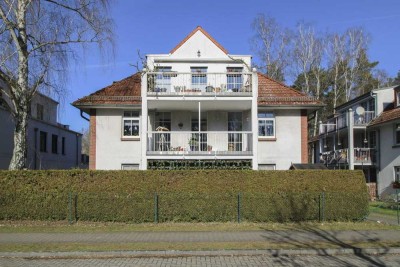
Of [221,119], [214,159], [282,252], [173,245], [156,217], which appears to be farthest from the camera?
[221,119]

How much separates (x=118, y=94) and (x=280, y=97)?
29.6 feet

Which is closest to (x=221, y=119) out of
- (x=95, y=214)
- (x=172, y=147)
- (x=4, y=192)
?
(x=172, y=147)

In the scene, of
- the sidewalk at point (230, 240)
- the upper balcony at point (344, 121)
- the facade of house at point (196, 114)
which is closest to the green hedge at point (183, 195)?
the sidewalk at point (230, 240)

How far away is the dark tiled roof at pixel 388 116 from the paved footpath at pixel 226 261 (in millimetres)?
20899

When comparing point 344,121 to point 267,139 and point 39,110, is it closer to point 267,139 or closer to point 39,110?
point 267,139

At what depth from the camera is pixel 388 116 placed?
102ft

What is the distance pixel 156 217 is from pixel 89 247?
484 centimetres

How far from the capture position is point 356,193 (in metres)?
16.5

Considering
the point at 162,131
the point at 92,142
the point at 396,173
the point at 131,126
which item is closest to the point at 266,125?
the point at 162,131

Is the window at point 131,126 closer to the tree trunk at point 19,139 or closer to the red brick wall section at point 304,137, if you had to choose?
the tree trunk at point 19,139

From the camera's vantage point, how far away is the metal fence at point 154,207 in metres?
15.9

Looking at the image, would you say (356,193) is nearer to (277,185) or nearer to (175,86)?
(277,185)

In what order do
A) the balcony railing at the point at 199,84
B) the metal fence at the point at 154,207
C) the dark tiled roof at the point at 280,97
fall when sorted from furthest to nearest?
the dark tiled roof at the point at 280,97, the balcony railing at the point at 199,84, the metal fence at the point at 154,207

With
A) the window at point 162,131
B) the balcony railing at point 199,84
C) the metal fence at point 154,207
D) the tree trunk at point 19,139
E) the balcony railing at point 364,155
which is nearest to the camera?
the metal fence at point 154,207
